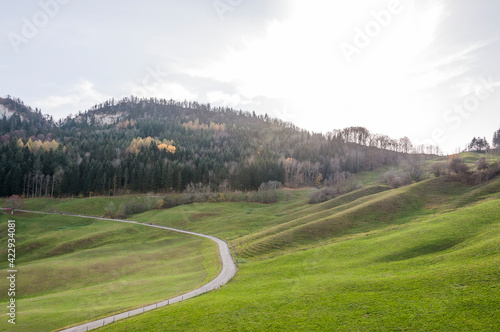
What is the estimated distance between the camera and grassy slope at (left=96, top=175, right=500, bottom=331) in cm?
2000

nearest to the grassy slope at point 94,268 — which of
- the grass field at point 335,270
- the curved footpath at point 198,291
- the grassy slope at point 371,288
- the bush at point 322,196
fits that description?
the grass field at point 335,270

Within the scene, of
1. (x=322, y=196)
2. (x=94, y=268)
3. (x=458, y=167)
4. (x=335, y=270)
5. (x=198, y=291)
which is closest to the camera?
(x=198, y=291)

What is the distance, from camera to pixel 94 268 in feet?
174

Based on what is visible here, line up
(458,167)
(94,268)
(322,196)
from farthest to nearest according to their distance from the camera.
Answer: (322,196) < (458,167) < (94,268)

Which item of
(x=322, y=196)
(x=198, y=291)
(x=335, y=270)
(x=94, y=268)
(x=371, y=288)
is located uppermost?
(x=322, y=196)

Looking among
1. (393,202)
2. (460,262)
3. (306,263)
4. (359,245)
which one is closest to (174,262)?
(306,263)

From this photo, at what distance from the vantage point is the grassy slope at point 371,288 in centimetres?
2000

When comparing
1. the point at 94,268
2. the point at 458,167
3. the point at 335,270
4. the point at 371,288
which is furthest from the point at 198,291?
the point at 458,167

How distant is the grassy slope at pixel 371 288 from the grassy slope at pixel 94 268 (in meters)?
7.82

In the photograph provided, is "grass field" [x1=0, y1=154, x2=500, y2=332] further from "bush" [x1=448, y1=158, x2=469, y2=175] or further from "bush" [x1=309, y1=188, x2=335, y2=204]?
"bush" [x1=309, y1=188, x2=335, y2=204]

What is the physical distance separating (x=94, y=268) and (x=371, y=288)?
5136cm

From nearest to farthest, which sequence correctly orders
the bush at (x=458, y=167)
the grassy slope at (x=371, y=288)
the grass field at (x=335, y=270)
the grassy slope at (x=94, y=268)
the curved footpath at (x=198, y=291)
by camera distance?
the grassy slope at (x=371, y=288), the grass field at (x=335, y=270), the curved footpath at (x=198, y=291), the grassy slope at (x=94, y=268), the bush at (x=458, y=167)

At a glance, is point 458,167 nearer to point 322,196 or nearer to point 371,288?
point 322,196

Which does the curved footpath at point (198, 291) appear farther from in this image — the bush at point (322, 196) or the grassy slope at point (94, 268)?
the bush at point (322, 196)
